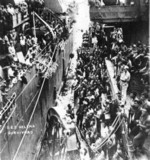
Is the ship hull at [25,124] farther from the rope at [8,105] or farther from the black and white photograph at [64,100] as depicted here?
the rope at [8,105]

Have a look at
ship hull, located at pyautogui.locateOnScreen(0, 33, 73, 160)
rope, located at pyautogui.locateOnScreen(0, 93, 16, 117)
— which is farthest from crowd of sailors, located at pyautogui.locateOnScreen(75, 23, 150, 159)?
rope, located at pyautogui.locateOnScreen(0, 93, 16, 117)

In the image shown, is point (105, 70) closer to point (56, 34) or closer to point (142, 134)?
point (56, 34)

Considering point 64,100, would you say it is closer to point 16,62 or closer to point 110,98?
point 110,98

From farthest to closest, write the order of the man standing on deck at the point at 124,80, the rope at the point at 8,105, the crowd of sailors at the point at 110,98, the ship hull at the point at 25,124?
1. the man standing on deck at the point at 124,80
2. the ship hull at the point at 25,124
3. the rope at the point at 8,105
4. the crowd of sailors at the point at 110,98

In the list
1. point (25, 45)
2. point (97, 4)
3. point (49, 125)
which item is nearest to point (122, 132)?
point (49, 125)

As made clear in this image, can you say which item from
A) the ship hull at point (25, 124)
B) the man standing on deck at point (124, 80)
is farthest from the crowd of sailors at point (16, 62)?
the man standing on deck at point (124, 80)

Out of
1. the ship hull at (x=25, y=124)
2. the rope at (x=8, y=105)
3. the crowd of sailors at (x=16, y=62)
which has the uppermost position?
the crowd of sailors at (x=16, y=62)

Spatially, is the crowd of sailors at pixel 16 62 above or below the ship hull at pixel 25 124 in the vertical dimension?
above

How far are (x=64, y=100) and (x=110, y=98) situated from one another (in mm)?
6448

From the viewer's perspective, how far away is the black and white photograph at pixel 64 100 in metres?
9.04

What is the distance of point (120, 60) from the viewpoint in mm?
17594

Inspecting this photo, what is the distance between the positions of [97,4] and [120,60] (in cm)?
1385

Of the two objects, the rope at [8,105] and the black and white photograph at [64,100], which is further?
the rope at [8,105]

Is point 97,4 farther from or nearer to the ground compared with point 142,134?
farther from the ground
